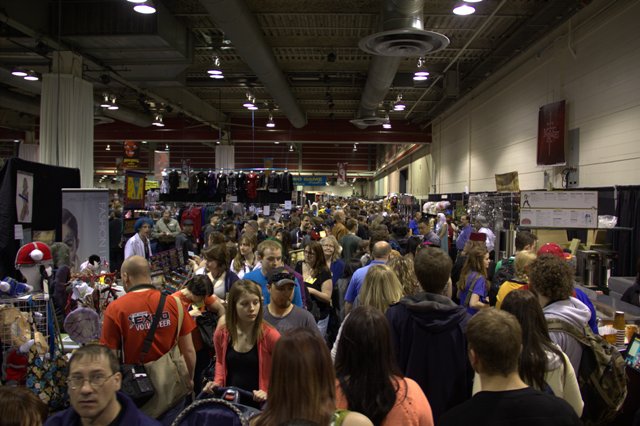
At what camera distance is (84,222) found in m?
6.85

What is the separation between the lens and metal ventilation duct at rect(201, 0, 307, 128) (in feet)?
23.3

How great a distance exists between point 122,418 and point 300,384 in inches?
32.8

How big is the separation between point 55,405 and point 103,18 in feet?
23.0

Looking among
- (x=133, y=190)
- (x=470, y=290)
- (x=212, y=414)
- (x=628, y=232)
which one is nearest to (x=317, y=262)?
(x=470, y=290)

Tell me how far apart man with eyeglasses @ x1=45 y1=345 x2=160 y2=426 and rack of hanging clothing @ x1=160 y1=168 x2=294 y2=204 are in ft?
38.2

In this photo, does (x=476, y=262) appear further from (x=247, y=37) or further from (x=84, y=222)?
(x=247, y=37)

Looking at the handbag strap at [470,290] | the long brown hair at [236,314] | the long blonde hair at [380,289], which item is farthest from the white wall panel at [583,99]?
the long brown hair at [236,314]

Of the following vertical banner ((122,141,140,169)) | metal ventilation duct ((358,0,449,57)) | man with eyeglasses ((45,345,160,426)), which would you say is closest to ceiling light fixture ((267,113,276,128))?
vertical banner ((122,141,140,169))

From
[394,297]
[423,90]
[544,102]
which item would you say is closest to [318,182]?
[423,90]

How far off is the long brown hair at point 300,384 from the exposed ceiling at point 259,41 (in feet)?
19.1

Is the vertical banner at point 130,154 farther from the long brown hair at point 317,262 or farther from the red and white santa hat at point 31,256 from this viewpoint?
the long brown hair at point 317,262

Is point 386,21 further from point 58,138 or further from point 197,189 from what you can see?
point 197,189

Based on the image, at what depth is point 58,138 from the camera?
8633 millimetres

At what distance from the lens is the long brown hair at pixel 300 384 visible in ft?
5.75
